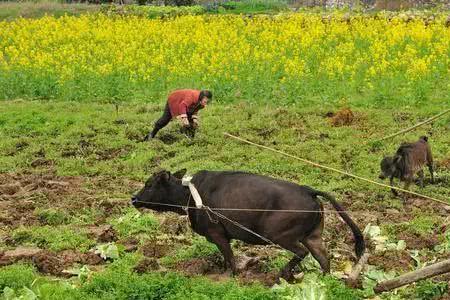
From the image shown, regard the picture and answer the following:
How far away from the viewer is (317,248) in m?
7.39

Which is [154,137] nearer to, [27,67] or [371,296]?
[27,67]

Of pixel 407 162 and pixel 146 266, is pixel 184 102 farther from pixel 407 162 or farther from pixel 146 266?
pixel 146 266

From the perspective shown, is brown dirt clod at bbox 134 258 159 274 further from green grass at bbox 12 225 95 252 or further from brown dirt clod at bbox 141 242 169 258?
green grass at bbox 12 225 95 252

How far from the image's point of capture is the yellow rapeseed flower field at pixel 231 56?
18688mm

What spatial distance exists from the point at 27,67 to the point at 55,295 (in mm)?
15029

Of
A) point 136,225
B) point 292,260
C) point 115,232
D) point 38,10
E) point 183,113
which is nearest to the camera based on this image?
point 292,260

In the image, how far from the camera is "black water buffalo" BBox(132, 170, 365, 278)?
7.36 metres

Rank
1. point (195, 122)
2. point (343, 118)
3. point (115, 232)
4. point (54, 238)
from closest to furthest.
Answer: point (54, 238) → point (115, 232) → point (195, 122) → point (343, 118)

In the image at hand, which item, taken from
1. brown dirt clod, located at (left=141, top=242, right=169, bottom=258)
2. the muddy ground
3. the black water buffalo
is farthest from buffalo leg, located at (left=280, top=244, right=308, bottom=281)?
brown dirt clod, located at (left=141, top=242, right=169, bottom=258)

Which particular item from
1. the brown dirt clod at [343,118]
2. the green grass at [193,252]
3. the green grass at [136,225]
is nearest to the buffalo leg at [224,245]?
the green grass at [193,252]

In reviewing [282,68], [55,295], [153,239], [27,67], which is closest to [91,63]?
[27,67]

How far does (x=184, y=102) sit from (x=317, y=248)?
758cm

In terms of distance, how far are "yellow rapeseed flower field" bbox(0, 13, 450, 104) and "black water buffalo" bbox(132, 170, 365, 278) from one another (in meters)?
9.79

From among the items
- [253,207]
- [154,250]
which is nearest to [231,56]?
[154,250]
